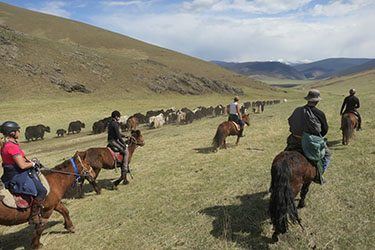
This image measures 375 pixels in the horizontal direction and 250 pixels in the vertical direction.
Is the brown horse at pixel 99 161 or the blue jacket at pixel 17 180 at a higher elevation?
the blue jacket at pixel 17 180

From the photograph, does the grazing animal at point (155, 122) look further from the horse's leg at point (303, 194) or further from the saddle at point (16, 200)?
the horse's leg at point (303, 194)

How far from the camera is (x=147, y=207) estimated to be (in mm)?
6914

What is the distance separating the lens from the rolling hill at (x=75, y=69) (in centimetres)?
4919

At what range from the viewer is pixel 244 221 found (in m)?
5.48

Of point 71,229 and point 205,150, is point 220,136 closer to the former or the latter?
point 205,150

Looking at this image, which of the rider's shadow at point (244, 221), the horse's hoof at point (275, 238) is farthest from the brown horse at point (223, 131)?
the horse's hoof at point (275, 238)

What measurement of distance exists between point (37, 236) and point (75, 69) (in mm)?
63184

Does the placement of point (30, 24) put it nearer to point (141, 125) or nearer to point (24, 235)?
point (141, 125)

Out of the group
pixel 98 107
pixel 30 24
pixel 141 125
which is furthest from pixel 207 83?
pixel 30 24

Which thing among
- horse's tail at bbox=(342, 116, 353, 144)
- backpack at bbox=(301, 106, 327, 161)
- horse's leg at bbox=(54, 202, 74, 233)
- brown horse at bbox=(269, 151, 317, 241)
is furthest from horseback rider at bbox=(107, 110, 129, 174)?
horse's tail at bbox=(342, 116, 353, 144)

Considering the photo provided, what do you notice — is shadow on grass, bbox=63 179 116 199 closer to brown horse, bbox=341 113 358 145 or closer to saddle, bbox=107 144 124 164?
saddle, bbox=107 144 124 164

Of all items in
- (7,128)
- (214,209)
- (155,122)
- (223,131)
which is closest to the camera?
(7,128)

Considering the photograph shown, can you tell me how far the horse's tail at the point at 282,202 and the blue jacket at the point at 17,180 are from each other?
→ 17.1 ft

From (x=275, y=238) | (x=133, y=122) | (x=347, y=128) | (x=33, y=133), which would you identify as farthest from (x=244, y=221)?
(x=33, y=133)
